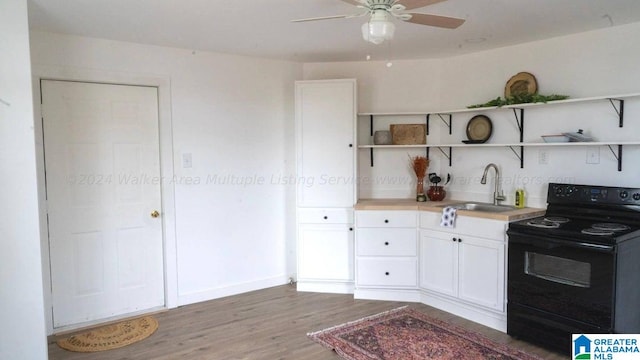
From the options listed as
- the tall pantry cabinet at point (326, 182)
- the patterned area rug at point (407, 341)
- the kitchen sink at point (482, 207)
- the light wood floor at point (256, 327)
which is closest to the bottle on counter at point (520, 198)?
the kitchen sink at point (482, 207)

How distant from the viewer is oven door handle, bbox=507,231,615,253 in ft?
8.47

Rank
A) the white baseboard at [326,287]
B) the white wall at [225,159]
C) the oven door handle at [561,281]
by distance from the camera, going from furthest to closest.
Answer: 1. the white baseboard at [326,287]
2. the white wall at [225,159]
3. the oven door handle at [561,281]

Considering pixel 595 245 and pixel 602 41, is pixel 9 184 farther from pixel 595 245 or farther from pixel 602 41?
pixel 602 41

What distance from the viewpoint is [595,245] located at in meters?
2.61

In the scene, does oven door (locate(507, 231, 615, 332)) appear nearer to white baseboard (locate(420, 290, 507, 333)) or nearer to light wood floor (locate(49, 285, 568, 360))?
white baseboard (locate(420, 290, 507, 333))

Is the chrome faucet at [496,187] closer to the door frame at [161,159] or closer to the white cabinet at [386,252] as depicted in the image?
the white cabinet at [386,252]

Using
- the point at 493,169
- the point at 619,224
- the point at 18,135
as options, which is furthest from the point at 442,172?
the point at 18,135

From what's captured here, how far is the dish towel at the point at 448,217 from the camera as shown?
3470 mm

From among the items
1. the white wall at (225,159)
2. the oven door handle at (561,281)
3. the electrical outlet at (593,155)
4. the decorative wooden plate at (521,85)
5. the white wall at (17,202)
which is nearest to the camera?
the white wall at (17,202)

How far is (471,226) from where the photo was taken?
11.0ft

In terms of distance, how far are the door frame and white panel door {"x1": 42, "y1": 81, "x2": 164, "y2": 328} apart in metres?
0.04

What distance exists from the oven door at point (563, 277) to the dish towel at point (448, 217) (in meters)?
0.50

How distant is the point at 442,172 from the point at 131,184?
291 cm

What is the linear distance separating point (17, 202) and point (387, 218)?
272 centimetres
